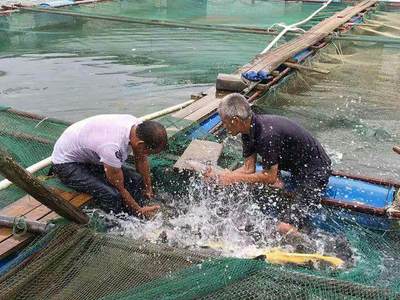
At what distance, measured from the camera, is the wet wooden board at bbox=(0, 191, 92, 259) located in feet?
12.6

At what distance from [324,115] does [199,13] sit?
11847 millimetres

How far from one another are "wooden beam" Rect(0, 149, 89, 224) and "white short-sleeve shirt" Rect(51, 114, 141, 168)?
63cm

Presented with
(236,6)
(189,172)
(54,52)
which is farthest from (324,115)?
(236,6)

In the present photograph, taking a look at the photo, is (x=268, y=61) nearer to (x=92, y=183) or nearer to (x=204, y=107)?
(x=204, y=107)

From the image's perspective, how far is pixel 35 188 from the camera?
3.53 metres

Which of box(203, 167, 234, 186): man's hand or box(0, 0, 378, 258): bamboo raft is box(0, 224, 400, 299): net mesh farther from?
box(203, 167, 234, 186): man's hand

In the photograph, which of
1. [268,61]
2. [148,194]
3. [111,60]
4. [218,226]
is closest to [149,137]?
[148,194]

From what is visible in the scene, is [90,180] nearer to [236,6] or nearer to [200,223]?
[200,223]

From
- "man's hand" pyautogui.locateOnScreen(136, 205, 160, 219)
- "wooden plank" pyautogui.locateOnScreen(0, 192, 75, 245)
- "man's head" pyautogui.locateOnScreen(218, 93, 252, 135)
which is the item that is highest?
"man's head" pyautogui.locateOnScreen(218, 93, 252, 135)

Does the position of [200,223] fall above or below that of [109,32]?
below

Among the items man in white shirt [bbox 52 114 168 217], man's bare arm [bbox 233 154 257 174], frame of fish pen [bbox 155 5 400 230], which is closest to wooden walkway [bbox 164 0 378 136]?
man in white shirt [bbox 52 114 168 217]

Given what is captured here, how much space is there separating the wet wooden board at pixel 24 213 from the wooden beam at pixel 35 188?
1.00 feet

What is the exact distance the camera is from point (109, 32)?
15.5m

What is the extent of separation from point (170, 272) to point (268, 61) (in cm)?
717
